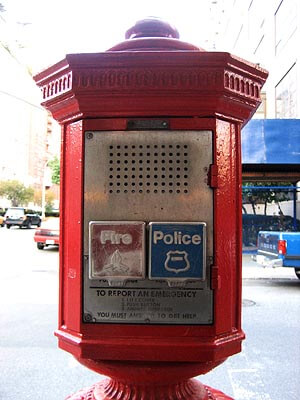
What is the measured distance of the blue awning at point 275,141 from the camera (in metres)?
12.7

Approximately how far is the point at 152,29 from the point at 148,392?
135 cm

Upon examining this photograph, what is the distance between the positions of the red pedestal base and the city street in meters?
1.93

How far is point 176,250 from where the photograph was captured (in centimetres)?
137

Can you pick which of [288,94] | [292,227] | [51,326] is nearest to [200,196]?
[51,326]

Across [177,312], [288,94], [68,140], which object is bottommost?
[177,312]

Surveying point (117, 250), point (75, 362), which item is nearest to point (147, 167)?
point (117, 250)

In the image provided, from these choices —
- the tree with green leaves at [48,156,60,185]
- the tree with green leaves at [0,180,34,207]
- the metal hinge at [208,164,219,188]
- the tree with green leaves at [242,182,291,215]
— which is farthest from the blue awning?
the tree with green leaves at [0,180,34,207]

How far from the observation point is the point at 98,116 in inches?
57.6

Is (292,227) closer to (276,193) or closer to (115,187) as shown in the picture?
(276,193)

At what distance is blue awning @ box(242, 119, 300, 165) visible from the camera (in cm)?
1267

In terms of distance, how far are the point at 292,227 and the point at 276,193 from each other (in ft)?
6.43

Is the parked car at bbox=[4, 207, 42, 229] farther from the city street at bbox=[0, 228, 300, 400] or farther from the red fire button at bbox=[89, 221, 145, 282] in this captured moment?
the red fire button at bbox=[89, 221, 145, 282]

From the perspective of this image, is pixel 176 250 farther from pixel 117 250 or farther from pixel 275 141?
pixel 275 141

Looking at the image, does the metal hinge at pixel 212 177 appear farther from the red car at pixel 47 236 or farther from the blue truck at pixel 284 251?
the red car at pixel 47 236
